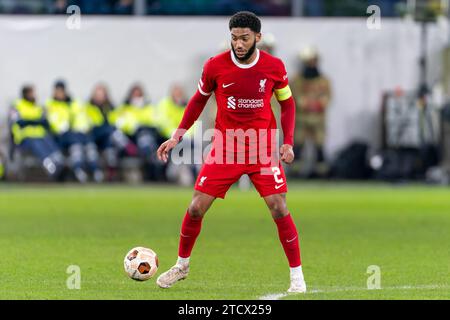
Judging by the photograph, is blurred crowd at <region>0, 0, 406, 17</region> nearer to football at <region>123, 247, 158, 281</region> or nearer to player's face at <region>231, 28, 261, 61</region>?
football at <region>123, 247, 158, 281</region>

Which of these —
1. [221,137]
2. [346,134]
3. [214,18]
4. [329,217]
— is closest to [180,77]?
[214,18]

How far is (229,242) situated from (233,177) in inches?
180

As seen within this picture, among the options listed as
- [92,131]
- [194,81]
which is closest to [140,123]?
[92,131]

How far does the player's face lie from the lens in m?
9.93

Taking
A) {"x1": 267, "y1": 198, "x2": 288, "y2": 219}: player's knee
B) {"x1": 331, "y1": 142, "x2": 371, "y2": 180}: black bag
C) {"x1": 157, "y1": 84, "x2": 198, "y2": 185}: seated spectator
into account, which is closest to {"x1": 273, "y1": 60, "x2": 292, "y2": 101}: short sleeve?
{"x1": 267, "y1": 198, "x2": 288, "y2": 219}: player's knee

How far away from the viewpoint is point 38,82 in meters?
28.1

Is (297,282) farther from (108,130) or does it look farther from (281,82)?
(108,130)

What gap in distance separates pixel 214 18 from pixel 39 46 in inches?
159

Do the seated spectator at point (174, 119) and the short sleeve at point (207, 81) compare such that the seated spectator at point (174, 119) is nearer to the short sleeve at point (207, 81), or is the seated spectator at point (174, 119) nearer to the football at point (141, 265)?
the football at point (141, 265)

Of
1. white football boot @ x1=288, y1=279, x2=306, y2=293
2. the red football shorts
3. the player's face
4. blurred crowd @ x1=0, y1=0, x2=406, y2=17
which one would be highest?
blurred crowd @ x1=0, y1=0, x2=406, y2=17

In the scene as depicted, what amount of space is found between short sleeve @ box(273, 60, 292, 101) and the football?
175 cm

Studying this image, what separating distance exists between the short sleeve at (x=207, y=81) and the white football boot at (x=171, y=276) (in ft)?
4.87

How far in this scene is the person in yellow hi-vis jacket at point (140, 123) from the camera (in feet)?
89.4
